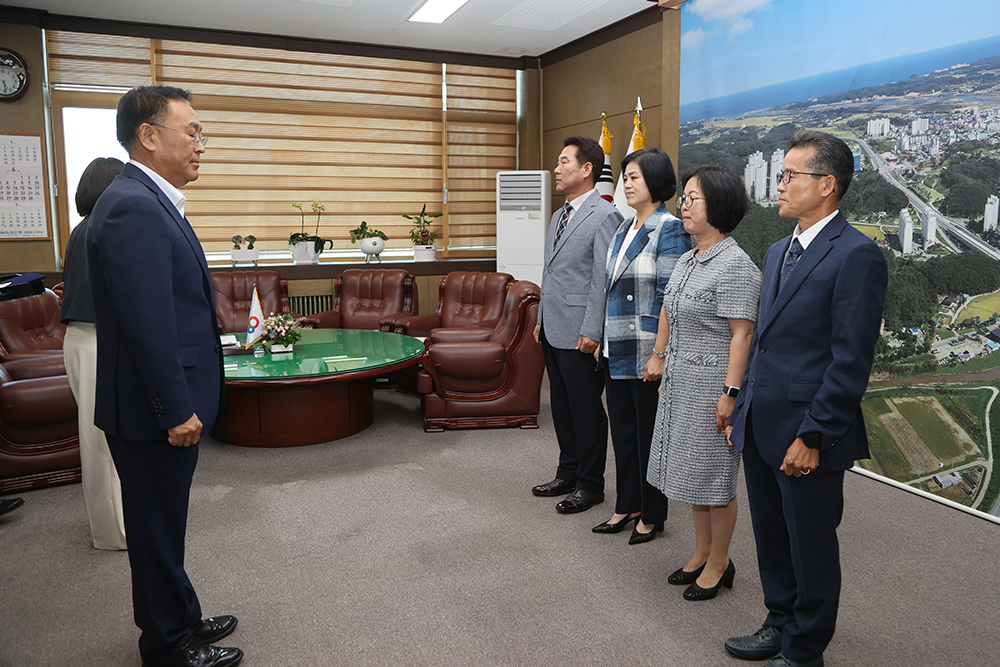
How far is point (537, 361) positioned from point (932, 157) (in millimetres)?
2558

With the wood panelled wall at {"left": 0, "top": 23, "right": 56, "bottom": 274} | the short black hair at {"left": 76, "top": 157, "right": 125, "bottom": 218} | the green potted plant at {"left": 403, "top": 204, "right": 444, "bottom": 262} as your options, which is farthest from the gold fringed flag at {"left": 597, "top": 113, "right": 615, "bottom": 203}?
the wood panelled wall at {"left": 0, "top": 23, "right": 56, "bottom": 274}

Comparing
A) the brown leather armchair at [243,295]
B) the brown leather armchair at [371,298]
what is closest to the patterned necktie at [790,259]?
the brown leather armchair at [371,298]

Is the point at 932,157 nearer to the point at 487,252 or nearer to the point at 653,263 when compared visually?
the point at 653,263

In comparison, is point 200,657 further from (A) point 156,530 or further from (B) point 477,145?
(B) point 477,145

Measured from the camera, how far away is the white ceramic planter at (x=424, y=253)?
7219 millimetres

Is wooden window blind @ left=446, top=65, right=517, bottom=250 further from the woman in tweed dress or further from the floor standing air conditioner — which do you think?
the woman in tweed dress

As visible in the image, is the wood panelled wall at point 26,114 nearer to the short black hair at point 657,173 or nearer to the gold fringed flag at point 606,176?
the gold fringed flag at point 606,176

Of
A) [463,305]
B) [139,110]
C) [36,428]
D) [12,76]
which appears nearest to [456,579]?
[139,110]

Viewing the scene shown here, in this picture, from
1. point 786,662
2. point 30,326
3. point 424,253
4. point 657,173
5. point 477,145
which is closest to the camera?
point 786,662

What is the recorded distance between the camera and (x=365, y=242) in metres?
6.88

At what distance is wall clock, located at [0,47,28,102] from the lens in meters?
5.81

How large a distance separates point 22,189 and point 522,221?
4.41 m

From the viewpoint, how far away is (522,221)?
23.0 ft

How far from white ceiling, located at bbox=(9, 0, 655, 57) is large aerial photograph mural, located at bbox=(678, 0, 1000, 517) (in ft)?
6.51
